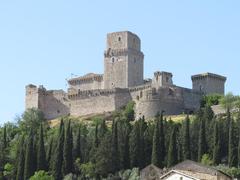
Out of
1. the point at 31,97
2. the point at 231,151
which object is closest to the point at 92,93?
the point at 31,97

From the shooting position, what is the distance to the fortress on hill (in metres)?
108

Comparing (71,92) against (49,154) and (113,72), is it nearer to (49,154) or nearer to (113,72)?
(113,72)

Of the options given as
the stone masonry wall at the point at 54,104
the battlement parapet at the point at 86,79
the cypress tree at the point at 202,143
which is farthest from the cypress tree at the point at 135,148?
the battlement parapet at the point at 86,79

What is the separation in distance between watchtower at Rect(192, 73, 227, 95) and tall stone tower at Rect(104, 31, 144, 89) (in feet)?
26.0

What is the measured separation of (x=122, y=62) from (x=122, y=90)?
5.34m

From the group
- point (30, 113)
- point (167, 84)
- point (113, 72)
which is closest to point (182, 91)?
point (167, 84)

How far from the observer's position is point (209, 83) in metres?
118

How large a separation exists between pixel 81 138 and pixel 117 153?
772 centimetres

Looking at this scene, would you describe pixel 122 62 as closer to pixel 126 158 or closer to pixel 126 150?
pixel 126 150

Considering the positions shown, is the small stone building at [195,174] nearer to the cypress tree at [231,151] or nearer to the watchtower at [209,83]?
the cypress tree at [231,151]

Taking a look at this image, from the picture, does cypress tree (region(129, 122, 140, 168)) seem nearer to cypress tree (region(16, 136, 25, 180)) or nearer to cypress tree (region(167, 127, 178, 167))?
cypress tree (region(167, 127, 178, 167))

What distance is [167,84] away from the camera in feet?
363

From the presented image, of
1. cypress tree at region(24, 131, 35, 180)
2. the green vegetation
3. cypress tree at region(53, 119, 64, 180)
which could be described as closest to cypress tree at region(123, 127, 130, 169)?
the green vegetation

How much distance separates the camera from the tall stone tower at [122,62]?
11538cm
